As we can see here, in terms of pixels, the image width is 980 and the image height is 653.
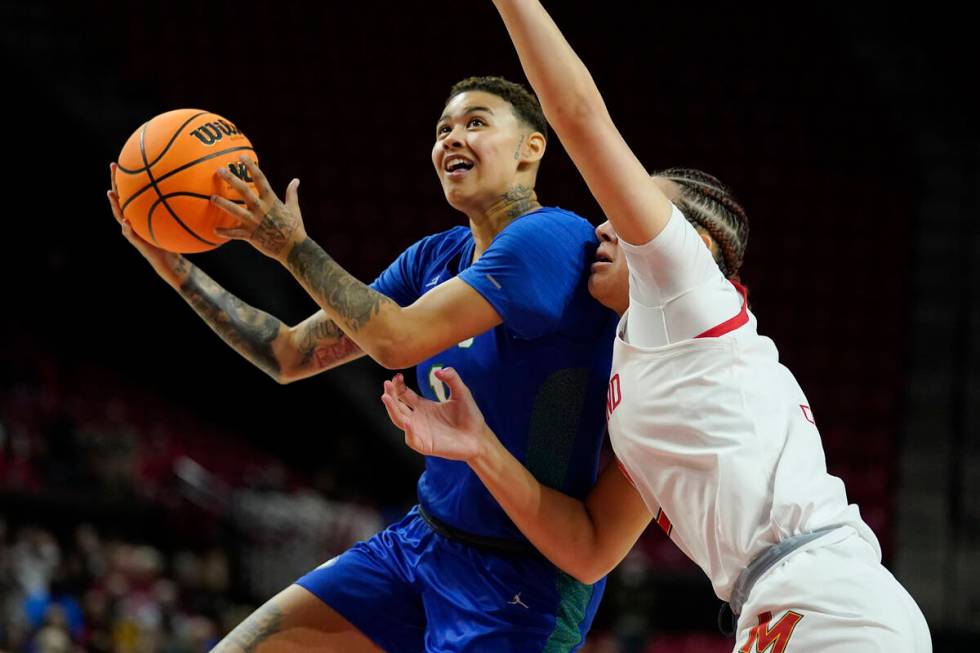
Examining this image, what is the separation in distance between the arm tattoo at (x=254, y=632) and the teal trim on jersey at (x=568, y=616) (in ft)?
2.47

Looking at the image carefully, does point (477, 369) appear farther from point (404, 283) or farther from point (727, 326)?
point (727, 326)

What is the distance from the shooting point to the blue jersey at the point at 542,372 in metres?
3.17

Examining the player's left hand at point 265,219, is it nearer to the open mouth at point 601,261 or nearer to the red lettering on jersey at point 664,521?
the open mouth at point 601,261

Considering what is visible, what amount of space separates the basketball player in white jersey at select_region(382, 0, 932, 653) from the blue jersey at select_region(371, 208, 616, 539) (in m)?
0.36

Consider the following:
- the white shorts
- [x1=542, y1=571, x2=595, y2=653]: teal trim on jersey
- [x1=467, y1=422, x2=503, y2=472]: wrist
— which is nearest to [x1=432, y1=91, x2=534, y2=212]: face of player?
[x1=467, y1=422, x2=503, y2=472]: wrist

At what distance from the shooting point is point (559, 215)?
3293 mm

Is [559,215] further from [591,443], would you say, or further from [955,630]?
[955,630]

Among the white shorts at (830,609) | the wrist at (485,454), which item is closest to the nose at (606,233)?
the wrist at (485,454)

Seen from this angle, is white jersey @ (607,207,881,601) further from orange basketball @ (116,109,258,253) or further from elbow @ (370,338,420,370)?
orange basketball @ (116,109,258,253)

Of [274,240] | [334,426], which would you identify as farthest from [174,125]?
[334,426]

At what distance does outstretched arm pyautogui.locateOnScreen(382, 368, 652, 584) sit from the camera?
3021 millimetres

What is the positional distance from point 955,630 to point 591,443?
8.94m

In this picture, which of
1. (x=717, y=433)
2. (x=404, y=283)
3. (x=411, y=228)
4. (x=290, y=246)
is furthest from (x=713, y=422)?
(x=411, y=228)

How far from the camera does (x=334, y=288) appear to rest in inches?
119
